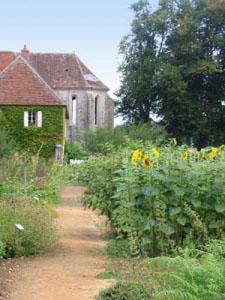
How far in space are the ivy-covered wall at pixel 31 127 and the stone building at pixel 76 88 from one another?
11.0 metres

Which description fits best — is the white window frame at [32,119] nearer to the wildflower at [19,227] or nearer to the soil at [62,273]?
the soil at [62,273]

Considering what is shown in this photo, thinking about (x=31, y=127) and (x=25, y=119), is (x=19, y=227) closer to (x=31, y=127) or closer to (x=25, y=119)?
(x=31, y=127)

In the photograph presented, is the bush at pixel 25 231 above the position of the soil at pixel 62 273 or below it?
above

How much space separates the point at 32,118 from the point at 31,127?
585 mm

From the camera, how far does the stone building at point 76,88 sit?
5544 centimetres

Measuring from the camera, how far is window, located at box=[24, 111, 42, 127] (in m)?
42.5

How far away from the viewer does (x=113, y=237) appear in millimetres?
12406

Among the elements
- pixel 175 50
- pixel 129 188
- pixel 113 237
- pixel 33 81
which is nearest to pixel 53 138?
pixel 33 81

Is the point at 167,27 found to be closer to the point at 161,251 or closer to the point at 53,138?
the point at 53,138

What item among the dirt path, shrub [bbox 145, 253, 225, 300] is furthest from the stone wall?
shrub [bbox 145, 253, 225, 300]

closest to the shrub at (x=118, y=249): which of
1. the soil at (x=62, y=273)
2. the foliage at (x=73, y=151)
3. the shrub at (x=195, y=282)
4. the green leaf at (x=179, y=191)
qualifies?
the soil at (x=62, y=273)

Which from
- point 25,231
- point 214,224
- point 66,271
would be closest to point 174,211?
point 214,224

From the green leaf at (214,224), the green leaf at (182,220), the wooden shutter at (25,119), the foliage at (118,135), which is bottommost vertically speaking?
the green leaf at (214,224)

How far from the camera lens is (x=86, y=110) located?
193 feet
